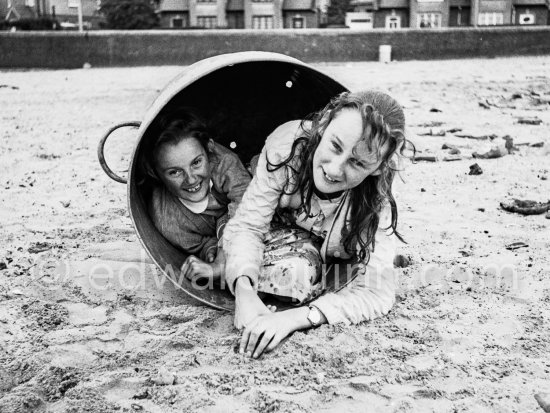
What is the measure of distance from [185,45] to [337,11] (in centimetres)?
4316

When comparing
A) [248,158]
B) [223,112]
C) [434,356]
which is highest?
[223,112]

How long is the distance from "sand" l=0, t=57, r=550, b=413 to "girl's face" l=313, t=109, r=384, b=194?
49cm

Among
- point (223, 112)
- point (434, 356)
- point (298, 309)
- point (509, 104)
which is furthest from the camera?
point (509, 104)

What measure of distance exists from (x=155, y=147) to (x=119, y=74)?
9.49 metres

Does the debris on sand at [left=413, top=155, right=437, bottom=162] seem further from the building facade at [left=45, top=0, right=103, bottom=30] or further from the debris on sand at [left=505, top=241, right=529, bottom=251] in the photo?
the building facade at [left=45, top=0, right=103, bottom=30]

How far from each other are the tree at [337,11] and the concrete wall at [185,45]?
129ft

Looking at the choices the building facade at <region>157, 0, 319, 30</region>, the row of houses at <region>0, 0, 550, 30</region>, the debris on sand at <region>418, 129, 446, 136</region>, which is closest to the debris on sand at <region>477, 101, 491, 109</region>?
the debris on sand at <region>418, 129, 446, 136</region>

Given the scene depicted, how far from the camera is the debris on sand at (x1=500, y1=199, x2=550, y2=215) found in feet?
11.6

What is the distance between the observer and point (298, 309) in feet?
7.59

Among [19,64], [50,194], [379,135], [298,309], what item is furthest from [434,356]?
[19,64]

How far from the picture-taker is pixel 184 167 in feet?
9.23

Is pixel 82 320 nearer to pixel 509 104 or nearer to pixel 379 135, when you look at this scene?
pixel 379 135

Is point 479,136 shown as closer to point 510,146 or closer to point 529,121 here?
point 510,146

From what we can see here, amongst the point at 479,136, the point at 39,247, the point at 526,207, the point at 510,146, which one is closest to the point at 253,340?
the point at 39,247
